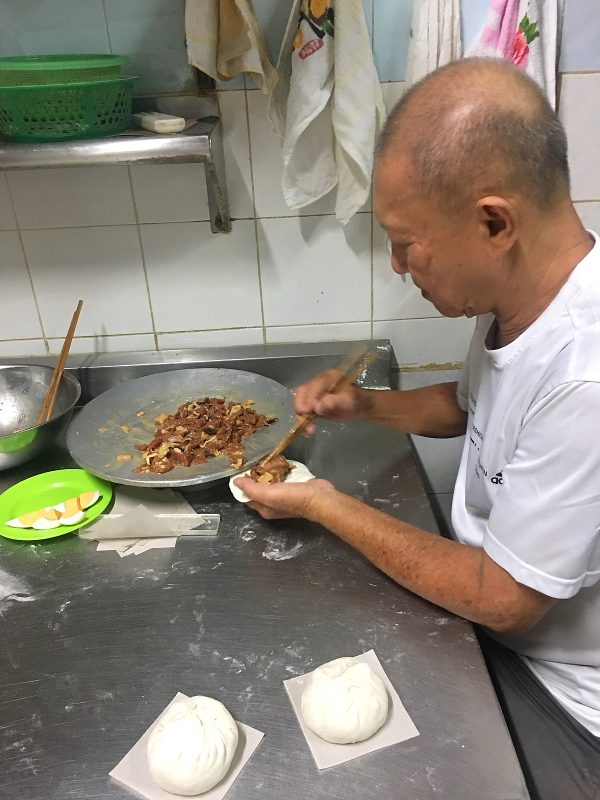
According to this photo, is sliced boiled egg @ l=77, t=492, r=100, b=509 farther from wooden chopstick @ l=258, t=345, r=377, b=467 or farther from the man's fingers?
the man's fingers

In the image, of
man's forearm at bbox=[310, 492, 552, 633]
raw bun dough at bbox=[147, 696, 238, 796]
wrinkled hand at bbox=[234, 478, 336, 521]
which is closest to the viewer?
raw bun dough at bbox=[147, 696, 238, 796]

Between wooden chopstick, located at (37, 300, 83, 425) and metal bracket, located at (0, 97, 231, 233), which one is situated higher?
metal bracket, located at (0, 97, 231, 233)

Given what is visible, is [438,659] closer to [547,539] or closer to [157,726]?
[547,539]

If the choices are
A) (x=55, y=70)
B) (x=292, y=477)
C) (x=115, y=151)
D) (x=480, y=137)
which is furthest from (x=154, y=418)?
(x=480, y=137)

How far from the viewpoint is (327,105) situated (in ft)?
4.36

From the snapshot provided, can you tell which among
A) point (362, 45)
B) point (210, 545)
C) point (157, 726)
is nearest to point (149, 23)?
point (362, 45)

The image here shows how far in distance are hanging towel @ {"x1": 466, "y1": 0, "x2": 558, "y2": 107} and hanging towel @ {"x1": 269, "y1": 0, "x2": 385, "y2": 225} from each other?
236mm

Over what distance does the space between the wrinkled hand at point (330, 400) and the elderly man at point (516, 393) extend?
0.24 meters

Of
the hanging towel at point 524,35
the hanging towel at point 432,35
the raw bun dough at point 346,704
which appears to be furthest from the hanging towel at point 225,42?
the raw bun dough at point 346,704

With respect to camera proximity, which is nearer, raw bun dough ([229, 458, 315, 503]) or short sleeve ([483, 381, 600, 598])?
short sleeve ([483, 381, 600, 598])

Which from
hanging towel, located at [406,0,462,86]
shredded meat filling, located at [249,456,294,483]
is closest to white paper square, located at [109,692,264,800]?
shredded meat filling, located at [249,456,294,483]

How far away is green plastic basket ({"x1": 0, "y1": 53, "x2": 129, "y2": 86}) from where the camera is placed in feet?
3.76

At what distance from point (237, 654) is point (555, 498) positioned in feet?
1.62

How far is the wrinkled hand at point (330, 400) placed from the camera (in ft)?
4.31
